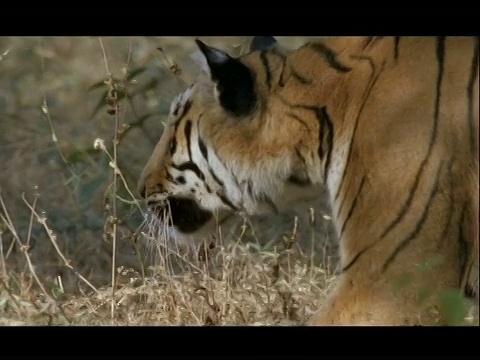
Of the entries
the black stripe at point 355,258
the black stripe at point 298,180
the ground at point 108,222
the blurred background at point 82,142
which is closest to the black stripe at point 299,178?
the black stripe at point 298,180

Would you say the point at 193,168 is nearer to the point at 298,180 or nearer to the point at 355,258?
the point at 298,180

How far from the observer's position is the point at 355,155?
142 inches

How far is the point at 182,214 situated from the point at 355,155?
31.1 inches

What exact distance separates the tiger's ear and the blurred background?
53 centimetres

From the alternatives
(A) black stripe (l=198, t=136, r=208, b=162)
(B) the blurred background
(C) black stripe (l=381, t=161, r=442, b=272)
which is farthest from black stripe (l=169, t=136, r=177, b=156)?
(C) black stripe (l=381, t=161, r=442, b=272)

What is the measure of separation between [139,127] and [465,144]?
1.78 metres

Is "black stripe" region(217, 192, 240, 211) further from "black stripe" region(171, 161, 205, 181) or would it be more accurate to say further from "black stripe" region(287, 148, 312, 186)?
"black stripe" region(287, 148, 312, 186)

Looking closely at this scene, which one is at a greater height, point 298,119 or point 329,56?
point 329,56

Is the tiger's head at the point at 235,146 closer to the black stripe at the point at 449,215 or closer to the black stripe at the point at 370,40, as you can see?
the black stripe at the point at 370,40

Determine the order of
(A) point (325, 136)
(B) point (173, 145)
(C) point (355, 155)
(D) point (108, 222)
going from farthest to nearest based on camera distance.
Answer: (D) point (108, 222), (B) point (173, 145), (A) point (325, 136), (C) point (355, 155)

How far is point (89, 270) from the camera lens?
190 inches

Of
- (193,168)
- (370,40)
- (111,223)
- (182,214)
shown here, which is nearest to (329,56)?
(370,40)

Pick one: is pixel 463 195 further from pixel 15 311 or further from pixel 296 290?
pixel 15 311

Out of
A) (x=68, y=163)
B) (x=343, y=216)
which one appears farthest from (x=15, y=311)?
(x=343, y=216)
